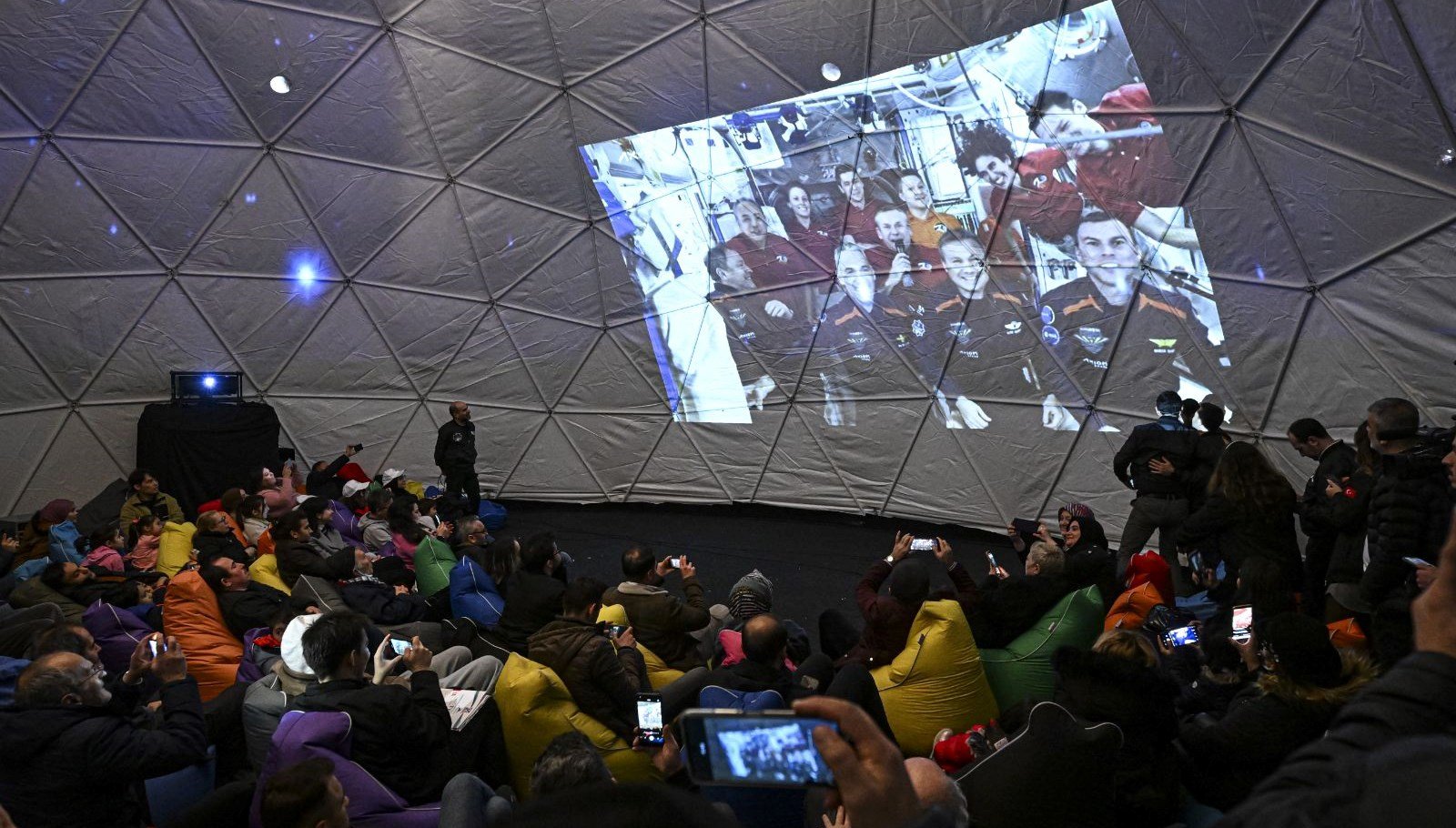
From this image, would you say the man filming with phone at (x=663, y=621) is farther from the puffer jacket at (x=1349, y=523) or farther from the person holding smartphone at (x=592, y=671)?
the puffer jacket at (x=1349, y=523)

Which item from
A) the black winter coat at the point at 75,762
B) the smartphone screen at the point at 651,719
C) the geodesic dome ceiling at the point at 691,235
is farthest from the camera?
the geodesic dome ceiling at the point at 691,235

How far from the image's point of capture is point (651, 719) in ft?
16.2

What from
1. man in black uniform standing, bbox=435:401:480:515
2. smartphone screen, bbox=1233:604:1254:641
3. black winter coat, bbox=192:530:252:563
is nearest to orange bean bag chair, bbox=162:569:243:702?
black winter coat, bbox=192:530:252:563

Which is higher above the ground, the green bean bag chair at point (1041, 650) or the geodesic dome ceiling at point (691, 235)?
Answer: the geodesic dome ceiling at point (691, 235)

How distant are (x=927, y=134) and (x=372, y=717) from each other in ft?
29.2

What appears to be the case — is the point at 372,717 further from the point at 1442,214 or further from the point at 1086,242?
the point at 1086,242

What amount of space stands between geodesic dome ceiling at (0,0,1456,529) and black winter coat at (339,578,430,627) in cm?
673

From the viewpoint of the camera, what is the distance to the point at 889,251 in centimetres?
1266

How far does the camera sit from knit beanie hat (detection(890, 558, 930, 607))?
6.33m

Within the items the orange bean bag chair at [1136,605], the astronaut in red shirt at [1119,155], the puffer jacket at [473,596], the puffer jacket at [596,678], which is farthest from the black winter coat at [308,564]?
the astronaut in red shirt at [1119,155]

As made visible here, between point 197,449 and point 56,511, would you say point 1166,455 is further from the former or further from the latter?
point 197,449

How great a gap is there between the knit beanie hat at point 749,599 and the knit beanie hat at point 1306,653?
3.57 m

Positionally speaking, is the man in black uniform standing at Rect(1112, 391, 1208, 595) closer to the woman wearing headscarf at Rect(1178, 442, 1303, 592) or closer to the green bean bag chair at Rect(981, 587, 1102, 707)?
the woman wearing headscarf at Rect(1178, 442, 1303, 592)

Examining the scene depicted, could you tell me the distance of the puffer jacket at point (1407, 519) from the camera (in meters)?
5.84
